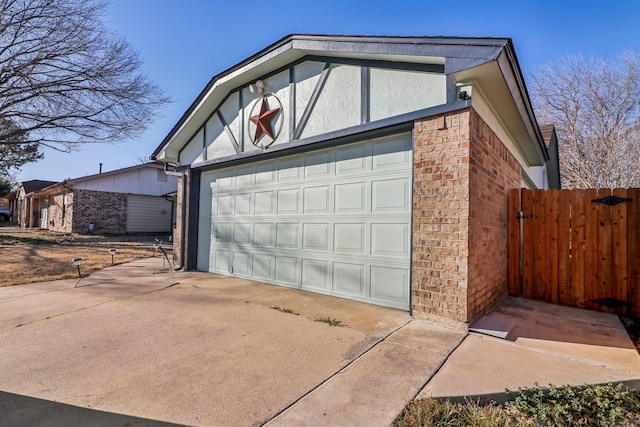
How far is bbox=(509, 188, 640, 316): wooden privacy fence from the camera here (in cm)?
470

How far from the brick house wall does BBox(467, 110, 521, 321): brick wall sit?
0.01m

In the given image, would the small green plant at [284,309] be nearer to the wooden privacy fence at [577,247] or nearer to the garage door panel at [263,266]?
the garage door panel at [263,266]

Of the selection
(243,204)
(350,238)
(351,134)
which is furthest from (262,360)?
(243,204)

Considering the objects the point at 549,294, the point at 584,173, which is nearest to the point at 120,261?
the point at 549,294

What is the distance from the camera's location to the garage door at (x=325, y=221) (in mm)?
4695

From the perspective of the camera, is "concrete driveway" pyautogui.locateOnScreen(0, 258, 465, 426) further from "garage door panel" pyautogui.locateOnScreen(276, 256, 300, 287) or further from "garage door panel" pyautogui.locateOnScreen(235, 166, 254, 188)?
"garage door panel" pyautogui.locateOnScreen(235, 166, 254, 188)

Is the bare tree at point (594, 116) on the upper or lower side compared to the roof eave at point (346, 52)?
upper

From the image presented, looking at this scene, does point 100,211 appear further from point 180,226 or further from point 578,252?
point 578,252

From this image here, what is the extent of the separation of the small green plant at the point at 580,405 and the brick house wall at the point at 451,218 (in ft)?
4.59

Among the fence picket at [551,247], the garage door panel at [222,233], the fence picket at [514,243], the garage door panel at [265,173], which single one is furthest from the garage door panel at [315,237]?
the fence picket at [551,247]

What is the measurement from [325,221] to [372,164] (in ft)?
4.36

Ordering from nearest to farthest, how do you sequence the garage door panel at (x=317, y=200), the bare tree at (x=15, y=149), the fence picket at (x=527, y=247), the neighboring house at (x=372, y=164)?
1. the neighboring house at (x=372, y=164)
2. the fence picket at (x=527, y=247)
3. the garage door panel at (x=317, y=200)
4. the bare tree at (x=15, y=149)

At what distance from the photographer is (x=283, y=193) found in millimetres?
6340

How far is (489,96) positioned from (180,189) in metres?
7.61
